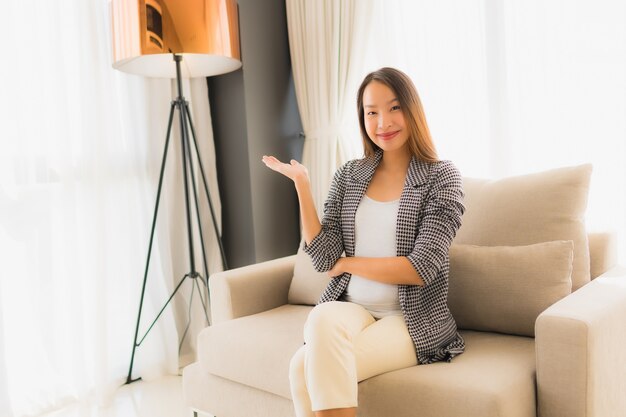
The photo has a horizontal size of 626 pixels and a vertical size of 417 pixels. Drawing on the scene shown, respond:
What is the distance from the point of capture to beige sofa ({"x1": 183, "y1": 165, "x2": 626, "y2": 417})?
1.30 m

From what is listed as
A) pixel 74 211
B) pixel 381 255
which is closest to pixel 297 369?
pixel 381 255

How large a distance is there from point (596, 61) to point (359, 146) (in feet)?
3.75

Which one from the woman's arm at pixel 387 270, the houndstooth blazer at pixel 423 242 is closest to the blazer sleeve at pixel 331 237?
the houndstooth blazer at pixel 423 242

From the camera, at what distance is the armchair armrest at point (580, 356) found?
1.26m

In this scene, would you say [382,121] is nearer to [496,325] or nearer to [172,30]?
[496,325]

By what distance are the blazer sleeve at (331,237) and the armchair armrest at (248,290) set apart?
43cm

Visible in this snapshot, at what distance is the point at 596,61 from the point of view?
2150 mm

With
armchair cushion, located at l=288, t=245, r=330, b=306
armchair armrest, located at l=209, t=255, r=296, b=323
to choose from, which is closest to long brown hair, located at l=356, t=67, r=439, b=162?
armchair cushion, located at l=288, t=245, r=330, b=306

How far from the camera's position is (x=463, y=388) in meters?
1.30

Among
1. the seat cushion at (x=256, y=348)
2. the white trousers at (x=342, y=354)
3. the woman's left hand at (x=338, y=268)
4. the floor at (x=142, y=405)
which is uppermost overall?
the woman's left hand at (x=338, y=268)

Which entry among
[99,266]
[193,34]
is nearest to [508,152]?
[193,34]

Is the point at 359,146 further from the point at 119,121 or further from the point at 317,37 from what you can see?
the point at 119,121

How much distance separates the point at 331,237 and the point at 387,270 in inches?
10.4

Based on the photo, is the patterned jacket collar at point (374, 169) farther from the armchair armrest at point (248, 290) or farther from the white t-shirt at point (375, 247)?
the armchair armrest at point (248, 290)
